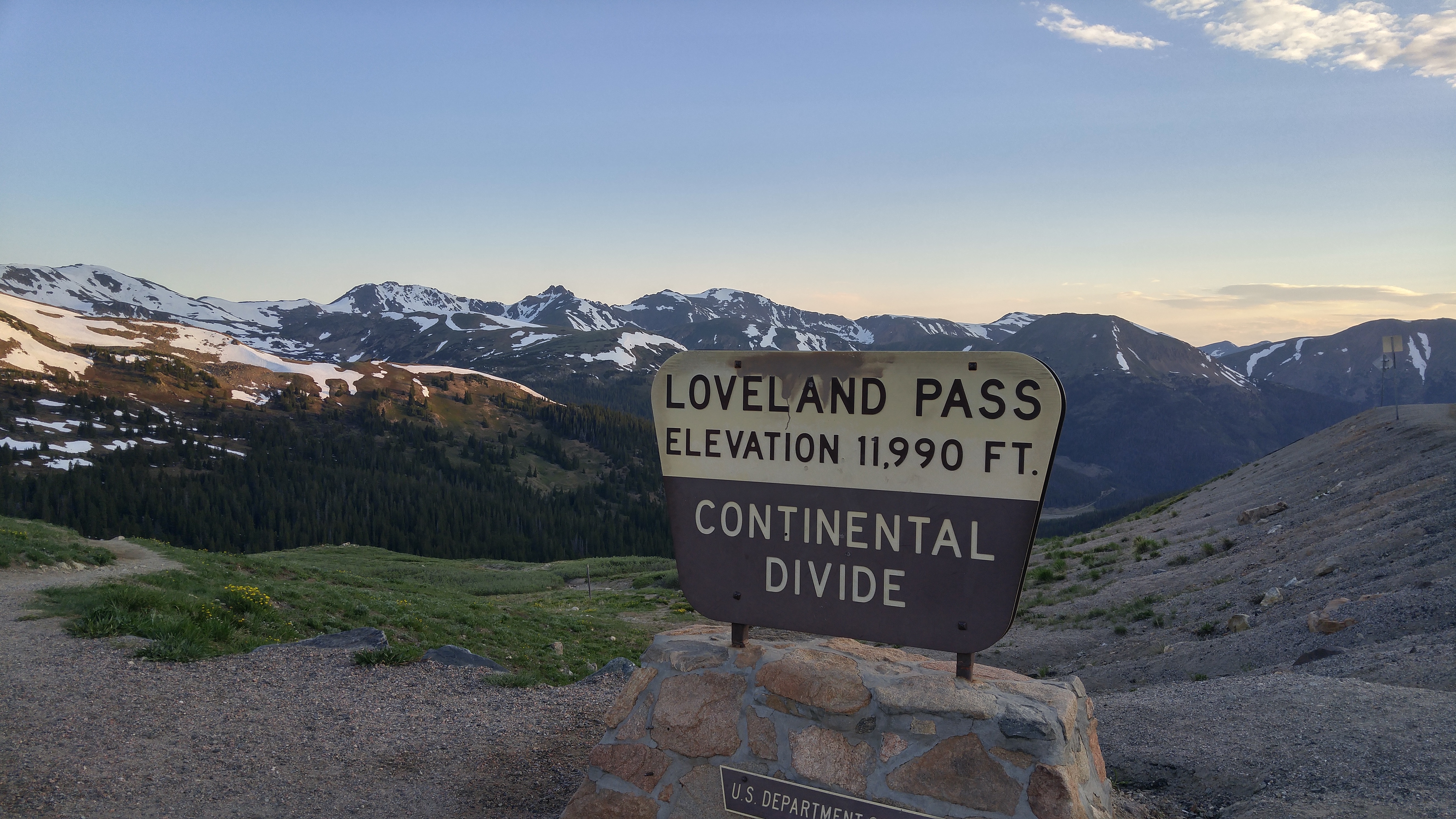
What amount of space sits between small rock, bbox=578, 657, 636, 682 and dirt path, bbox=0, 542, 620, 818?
0.81 m

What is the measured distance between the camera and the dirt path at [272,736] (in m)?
7.89

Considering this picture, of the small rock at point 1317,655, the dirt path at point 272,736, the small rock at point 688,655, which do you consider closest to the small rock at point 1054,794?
the small rock at point 688,655

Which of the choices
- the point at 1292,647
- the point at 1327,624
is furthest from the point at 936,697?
the point at 1327,624

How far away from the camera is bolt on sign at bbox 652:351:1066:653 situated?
226 inches

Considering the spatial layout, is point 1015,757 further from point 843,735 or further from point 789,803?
point 789,803

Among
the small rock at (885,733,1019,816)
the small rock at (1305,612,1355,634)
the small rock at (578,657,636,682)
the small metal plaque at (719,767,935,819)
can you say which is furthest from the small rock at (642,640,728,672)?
the small rock at (1305,612,1355,634)

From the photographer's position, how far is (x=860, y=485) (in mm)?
6309

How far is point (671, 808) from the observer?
6457mm

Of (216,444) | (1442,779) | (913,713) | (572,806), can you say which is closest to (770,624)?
(913,713)

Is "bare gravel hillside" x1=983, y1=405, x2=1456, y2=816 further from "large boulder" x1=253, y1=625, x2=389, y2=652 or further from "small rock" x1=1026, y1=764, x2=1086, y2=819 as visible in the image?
"large boulder" x1=253, y1=625, x2=389, y2=652

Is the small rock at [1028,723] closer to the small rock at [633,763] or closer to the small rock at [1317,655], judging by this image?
the small rock at [633,763]

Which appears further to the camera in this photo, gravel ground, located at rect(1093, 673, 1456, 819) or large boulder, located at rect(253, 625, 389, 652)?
large boulder, located at rect(253, 625, 389, 652)

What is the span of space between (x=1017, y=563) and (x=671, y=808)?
380cm

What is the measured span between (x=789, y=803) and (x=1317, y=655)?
12964mm
